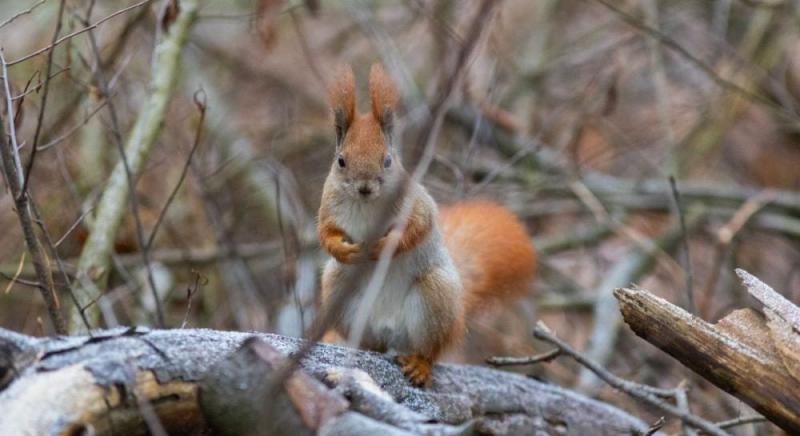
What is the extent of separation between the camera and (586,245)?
15.1ft

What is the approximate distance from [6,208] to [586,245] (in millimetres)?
2426

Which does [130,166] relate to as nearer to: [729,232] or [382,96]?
[382,96]

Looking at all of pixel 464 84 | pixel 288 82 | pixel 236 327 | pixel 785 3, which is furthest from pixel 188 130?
pixel 785 3

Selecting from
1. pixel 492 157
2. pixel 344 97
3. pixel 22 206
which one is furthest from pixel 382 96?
pixel 492 157

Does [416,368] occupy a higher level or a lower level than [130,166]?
lower

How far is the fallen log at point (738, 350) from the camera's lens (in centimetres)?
199

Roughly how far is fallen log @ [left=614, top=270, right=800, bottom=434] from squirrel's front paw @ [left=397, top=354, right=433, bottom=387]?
A: 0.67 meters

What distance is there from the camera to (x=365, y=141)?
2635mm

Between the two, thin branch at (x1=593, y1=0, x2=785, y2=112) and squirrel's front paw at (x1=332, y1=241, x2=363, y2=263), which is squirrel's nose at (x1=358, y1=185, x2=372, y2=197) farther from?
thin branch at (x1=593, y1=0, x2=785, y2=112)

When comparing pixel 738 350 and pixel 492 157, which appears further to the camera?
pixel 492 157

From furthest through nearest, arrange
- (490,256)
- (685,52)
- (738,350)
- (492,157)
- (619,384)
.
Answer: (492,157) → (685,52) → (490,256) → (619,384) → (738,350)

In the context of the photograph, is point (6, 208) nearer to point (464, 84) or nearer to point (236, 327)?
point (236, 327)

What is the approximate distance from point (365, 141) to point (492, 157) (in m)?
2.59

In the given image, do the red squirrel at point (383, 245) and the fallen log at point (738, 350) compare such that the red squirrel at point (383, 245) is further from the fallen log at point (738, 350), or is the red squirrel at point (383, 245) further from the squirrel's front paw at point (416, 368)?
the fallen log at point (738, 350)
